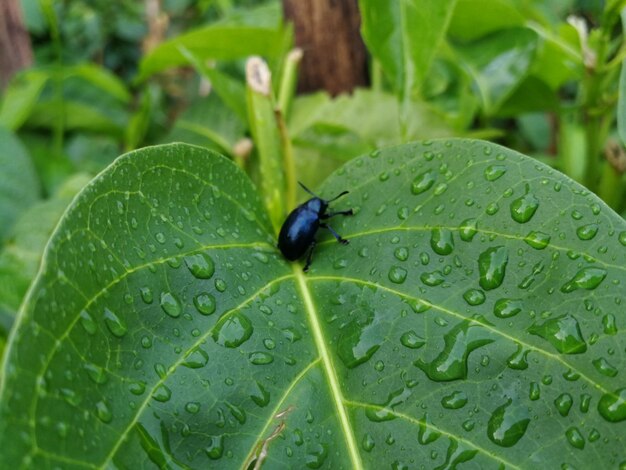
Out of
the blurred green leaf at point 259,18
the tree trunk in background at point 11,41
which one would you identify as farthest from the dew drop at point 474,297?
the tree trunk in background at point 11,41

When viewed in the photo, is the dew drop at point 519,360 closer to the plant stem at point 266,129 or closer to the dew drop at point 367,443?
the dew drop at point 367,443

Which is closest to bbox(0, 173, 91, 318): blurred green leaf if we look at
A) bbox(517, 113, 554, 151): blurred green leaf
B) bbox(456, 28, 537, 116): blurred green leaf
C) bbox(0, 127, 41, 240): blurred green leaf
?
Result: bbox(0, 127, 41, 240): blurred green leaf

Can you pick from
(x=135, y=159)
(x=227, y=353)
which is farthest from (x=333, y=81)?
(x=227, y=353)

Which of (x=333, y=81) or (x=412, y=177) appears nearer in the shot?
(x=412, y=177)

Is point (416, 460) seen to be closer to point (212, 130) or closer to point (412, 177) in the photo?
point (412, 177)

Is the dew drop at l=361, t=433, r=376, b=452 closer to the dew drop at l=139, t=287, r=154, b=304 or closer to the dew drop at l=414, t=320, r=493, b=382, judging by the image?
the dew drop at l=414, t=320, r=493, b=382

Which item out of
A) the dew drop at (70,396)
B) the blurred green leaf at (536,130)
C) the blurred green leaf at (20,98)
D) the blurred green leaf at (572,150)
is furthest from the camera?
the blurred green leaf at (536,130)

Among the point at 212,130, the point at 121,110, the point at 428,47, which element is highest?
the point at 428,47
